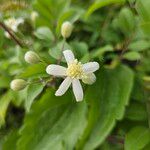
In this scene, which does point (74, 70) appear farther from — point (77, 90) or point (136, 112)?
point (136, 112)

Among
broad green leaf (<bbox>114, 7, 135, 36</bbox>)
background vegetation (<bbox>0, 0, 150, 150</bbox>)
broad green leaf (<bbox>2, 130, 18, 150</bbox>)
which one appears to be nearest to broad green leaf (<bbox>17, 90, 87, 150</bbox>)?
background vegetation (<bbox>0, 0, 150, 150</bbox>)

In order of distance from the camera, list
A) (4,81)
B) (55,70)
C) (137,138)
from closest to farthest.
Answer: (55,70), (137,138), (4,81)

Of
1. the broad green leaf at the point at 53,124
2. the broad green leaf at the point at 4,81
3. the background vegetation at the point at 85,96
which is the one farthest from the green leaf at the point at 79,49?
the broad green leaf at the point at 4,81

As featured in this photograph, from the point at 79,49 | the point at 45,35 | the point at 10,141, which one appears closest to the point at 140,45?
the point at 79,49

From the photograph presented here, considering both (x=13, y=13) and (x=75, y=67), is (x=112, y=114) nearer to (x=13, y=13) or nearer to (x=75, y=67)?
(x=75, y=67)

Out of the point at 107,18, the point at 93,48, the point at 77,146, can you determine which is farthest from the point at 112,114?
the point at 107,18
